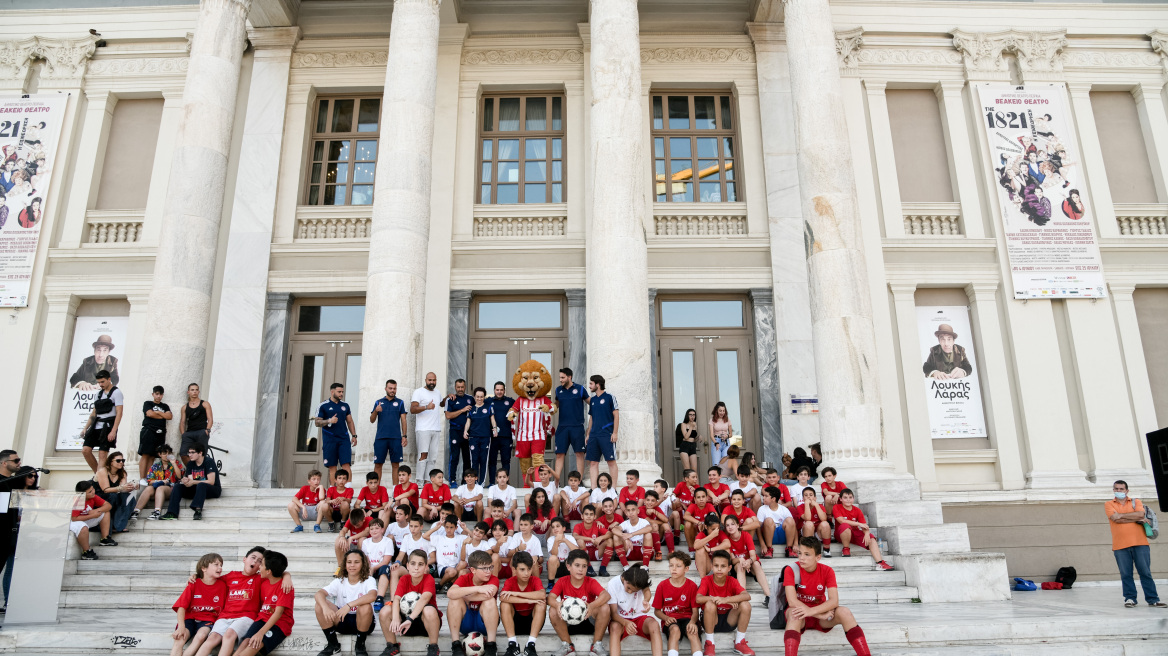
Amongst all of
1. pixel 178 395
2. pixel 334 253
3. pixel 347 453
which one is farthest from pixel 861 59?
pixel 178 395

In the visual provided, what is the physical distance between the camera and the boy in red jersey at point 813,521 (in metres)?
9.86

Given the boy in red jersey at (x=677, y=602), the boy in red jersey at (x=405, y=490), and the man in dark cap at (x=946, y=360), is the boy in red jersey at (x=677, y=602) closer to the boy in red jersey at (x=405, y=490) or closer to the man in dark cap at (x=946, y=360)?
the boy in red jersey at (x=405, y=490)

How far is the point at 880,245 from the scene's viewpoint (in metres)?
16.0

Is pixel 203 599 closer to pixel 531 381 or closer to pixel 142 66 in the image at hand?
pixel 531 381

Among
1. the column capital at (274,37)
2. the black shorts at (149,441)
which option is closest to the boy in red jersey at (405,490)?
the black shorts at (149,441)

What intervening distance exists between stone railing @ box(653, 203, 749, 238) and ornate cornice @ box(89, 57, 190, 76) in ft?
34.9

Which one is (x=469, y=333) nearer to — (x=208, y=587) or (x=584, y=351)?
(x=584, y=351)

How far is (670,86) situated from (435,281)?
6.63 meters

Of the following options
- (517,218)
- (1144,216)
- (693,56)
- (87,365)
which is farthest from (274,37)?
(1144,216)

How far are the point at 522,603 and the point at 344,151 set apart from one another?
1266 centimetres

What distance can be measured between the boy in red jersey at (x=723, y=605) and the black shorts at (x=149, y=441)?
341 inches

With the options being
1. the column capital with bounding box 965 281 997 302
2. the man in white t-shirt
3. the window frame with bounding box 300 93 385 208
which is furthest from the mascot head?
the column capital with bounding box 965 281 997 302

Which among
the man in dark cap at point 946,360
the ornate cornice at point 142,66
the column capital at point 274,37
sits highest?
the column capital at point 274,37

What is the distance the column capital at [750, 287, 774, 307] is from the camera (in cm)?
1595
